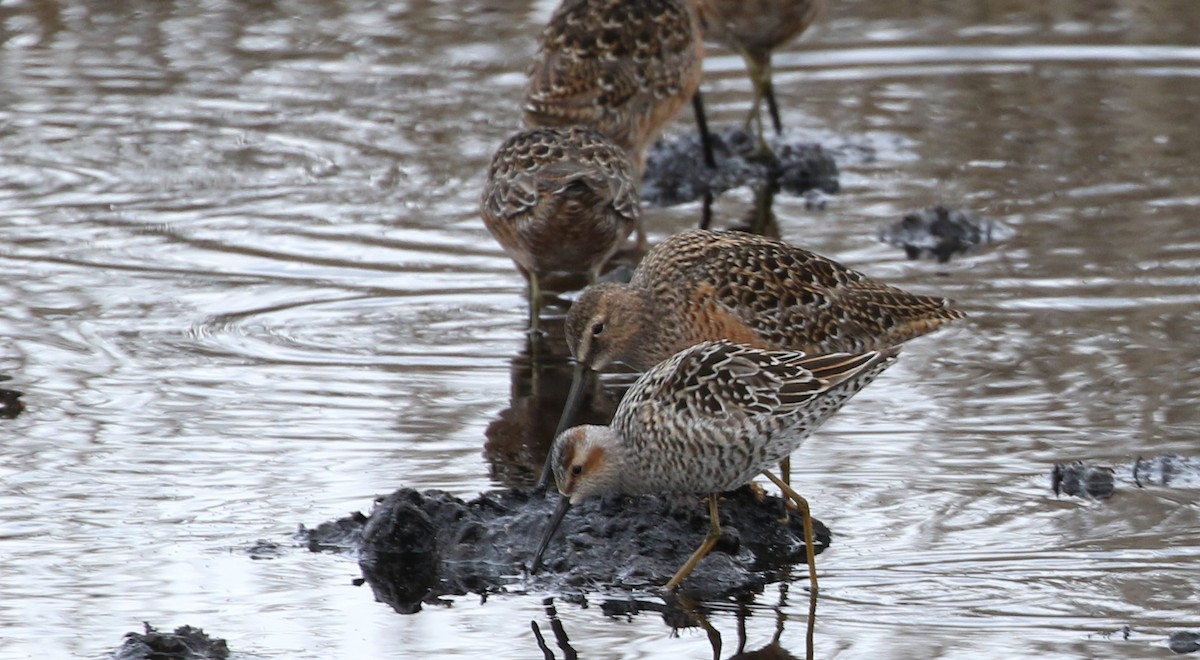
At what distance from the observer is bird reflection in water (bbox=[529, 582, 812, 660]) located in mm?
4934

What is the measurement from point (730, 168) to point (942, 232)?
178 centimetres

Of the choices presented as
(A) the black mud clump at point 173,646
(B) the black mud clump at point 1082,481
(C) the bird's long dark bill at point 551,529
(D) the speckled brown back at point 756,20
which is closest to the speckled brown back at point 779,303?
(B) the black mud clump at point 1082,481

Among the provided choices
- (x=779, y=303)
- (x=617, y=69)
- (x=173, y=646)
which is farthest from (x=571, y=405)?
(x=617, y=69)

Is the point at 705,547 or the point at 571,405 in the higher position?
the point at 571,405

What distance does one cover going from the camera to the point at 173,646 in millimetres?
4770

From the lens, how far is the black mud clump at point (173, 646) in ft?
15.6

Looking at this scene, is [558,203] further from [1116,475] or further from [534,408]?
[1116,475]

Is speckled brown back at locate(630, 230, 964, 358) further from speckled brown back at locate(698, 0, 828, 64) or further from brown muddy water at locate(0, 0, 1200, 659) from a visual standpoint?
speckled brown back at locate(698, 0, 828, 64)

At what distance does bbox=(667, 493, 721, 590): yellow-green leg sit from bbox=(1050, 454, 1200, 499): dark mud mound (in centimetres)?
111

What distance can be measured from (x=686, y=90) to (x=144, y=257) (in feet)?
8.74

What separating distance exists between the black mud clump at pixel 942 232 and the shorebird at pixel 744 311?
2429 mm

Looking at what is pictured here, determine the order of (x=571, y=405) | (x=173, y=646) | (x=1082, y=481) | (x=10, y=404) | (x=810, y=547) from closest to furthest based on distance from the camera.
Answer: (x=173, y=646)
(x=810, y=547)
(x=1082, y=481)
(x=571, y=405)
(x=10, y=404)

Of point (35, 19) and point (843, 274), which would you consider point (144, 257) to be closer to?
point (843, 274)

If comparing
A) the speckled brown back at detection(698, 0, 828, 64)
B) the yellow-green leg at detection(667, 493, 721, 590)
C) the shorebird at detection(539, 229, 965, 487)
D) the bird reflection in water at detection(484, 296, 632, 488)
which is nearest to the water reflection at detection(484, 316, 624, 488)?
the bird reflection in water at detection(484, 296, 632, 488)
